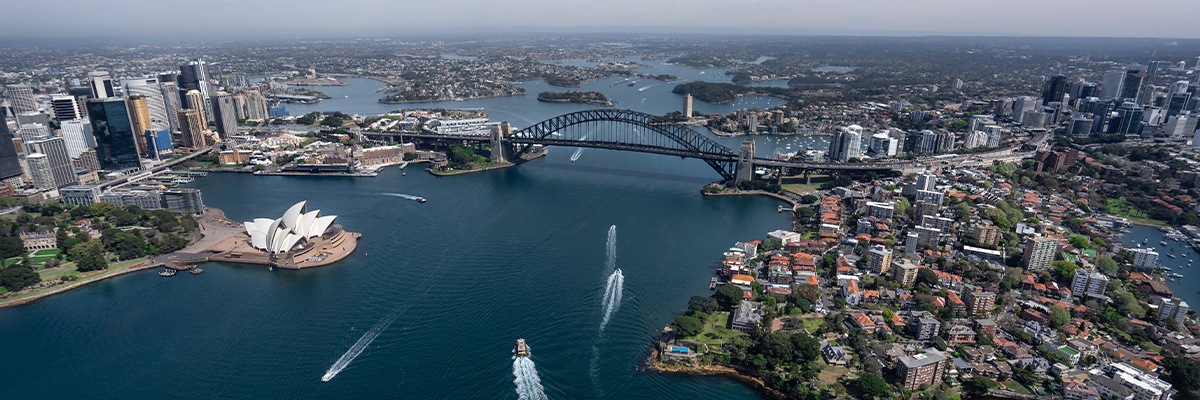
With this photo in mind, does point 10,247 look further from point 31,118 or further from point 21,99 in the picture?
point 21,99

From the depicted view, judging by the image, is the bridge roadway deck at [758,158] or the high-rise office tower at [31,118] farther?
the high-rise office tower at [31,118]

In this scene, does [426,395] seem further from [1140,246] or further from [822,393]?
[1140,246]

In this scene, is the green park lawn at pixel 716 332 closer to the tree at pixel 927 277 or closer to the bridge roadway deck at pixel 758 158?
the tree at pixel 927 277

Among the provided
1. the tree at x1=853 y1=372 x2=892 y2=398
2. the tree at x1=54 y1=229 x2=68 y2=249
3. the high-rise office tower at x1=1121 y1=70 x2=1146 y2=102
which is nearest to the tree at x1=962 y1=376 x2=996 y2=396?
the tree at x1=853 y1=372 x2=892 y2=398

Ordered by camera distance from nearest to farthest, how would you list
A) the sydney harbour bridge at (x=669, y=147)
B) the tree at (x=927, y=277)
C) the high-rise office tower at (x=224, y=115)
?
the tree at (x=927, y=277) → the sydney harbour bridge at (x=669, y=147) → the high-rise office tower at (x=224, y=115)

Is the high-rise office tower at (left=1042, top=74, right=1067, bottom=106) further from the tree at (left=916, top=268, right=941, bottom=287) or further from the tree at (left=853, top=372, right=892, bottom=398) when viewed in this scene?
the tree at (left=853, top=372, right=892, bottom=398)

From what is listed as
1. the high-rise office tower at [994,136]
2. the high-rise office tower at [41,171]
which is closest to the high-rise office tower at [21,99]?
the high-rise office tower at [41,171]
